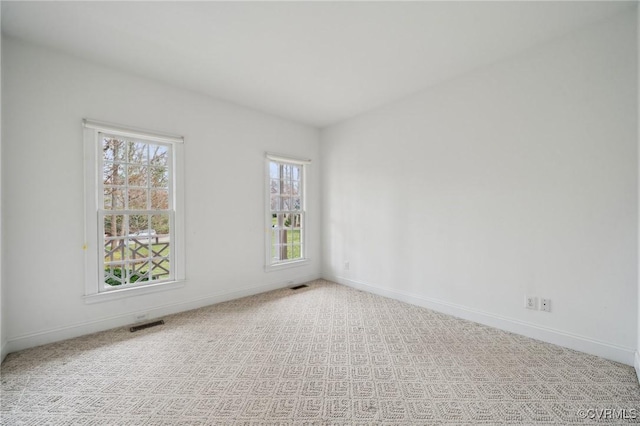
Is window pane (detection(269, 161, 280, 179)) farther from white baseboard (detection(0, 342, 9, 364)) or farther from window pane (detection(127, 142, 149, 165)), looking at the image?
white baseboard (detection(0, 342, 9, 364))

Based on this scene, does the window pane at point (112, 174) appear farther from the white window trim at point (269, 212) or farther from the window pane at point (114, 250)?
the white window trim at point (269, 212)

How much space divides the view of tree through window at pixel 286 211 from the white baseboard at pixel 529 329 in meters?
1.65

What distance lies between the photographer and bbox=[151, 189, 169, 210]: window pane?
10.3 feet

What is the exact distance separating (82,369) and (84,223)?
1341 mm

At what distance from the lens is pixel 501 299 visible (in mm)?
2781

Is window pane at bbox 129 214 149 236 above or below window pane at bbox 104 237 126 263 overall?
above

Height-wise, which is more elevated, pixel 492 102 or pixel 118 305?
pixel 492 102

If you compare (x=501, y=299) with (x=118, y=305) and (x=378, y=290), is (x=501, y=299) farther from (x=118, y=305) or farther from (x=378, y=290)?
(x=118, y=305)

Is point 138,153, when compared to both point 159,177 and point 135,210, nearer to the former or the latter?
point 159,177

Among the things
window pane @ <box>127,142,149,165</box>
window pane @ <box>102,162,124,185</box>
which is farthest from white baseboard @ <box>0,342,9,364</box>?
window pane @ <box>127,142,149,165</box>

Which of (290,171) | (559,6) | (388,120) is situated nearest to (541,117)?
(559,6)

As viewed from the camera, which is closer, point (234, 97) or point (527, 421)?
point (527, 421)

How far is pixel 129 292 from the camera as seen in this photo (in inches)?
114

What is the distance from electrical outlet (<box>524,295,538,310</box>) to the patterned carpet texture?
348 millimetres
